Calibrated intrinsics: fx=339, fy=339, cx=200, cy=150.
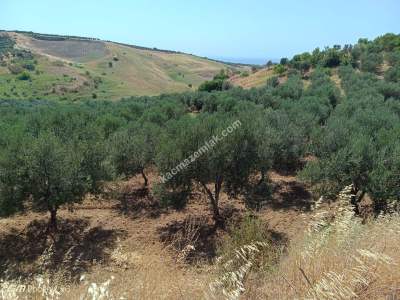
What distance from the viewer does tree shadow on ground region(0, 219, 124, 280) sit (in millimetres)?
17172

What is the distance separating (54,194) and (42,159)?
6.84 feet

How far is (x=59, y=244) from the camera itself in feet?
62.6

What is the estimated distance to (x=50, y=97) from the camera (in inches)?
5536

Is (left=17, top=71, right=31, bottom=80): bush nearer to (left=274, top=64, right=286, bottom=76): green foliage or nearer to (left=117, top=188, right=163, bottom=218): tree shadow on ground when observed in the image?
(left=274, top=64, right=286, bottom=76): green foliage

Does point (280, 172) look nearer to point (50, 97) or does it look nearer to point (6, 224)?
point (6, 224)

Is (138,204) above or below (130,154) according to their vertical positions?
below

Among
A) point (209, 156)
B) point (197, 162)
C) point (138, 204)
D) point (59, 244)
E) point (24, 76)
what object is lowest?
point (24, 76)

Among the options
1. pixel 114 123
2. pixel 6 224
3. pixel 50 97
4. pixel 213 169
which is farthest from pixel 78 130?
pixel 50 97

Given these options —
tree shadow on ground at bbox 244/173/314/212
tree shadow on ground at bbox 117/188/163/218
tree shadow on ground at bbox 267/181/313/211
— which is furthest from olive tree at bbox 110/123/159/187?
tree shadow on ground at bbox 267/181/313/211

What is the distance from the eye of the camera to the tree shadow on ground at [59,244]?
1717 cm

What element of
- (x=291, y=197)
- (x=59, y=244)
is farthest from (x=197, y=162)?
(x=59, y=244)

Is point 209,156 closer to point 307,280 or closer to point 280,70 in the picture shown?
point 307,280

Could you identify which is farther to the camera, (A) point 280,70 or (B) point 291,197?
(A) point 280,70

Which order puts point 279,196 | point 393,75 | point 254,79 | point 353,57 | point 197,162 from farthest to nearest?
point 254,79 → point 353,57 → point 393,75 → point 279,196 → point 197,162
